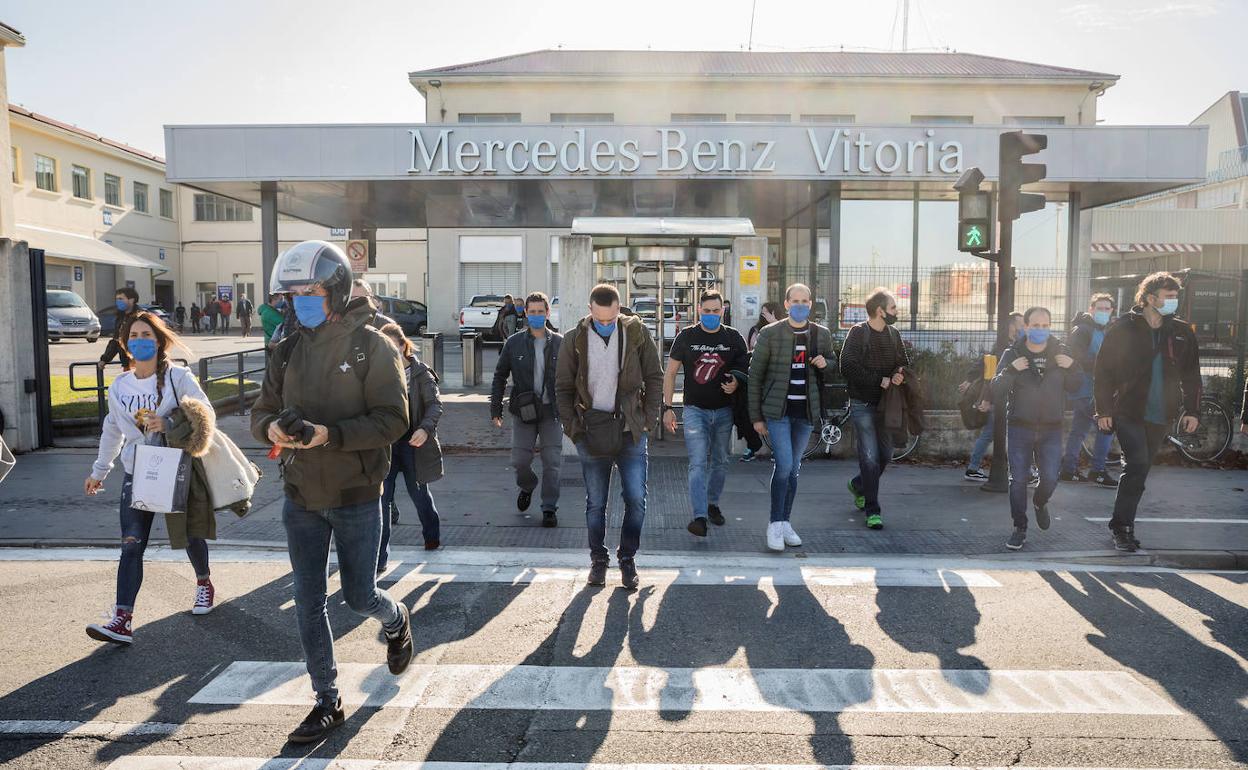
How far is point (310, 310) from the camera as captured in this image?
3680mm

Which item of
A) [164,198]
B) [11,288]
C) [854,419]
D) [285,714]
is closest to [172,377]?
[285,714]

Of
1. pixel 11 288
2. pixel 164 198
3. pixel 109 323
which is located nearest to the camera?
pixel 11 288

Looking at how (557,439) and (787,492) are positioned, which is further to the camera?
(557,439)

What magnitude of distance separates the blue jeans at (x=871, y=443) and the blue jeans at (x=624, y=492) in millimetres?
2292

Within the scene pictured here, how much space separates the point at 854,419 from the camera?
24.9 feet

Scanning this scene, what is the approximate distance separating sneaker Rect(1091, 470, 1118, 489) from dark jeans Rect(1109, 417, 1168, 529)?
2.71 metres

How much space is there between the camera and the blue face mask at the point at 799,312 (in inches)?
279

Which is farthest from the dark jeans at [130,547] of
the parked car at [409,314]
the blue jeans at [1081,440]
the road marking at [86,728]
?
the parked car at [409,314]

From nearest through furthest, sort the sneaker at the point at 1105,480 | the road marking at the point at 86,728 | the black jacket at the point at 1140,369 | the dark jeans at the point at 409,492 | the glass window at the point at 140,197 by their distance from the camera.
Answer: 1. the road marking at the point at 86,728
2. the dark jeans at the point at 409,492
3. the black jacket at the point at 1140,369
4. the sneaker at the point at 1105,480
5. the glass window at the point at 140,197

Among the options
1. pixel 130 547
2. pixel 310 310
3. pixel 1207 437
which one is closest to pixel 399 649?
pixel 310 310

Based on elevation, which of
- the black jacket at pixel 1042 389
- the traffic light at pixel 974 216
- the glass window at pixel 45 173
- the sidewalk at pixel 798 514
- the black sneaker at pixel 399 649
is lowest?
the sidewalk at pixel 798 514

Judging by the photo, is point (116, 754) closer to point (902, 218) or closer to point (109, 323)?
point (902, 218)

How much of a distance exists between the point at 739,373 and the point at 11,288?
29.2ft

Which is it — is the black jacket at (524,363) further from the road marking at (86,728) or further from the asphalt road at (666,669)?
the road marking at (86,728)
